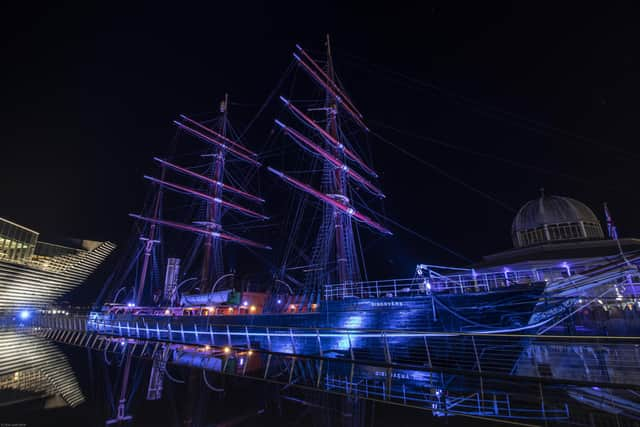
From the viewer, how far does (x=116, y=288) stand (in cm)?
3422

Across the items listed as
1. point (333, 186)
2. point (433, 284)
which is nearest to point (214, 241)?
point (333, 186)

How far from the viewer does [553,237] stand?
1399 inches

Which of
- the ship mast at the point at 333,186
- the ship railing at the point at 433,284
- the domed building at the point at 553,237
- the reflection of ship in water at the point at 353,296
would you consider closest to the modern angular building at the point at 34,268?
the reflection of ship in water at the point at 353,296

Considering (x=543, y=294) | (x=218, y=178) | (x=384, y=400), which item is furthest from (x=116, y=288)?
(x=543, y=294)

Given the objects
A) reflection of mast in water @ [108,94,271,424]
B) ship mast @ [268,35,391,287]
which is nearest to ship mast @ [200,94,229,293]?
reflection of mast in water @ [108,94,271,424]

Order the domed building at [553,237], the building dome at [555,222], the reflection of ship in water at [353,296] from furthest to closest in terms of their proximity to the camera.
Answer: the building dome at [555,222] < the domed building at [553,237] < the reflection of ship in water at [353,296]

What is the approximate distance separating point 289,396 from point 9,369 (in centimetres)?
916

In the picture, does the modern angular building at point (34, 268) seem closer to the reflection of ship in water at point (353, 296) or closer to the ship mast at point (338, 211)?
the reflection of ship in water at point (353, 296)

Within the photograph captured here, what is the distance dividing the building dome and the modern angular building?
180 ft

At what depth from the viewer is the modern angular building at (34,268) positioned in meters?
28.3

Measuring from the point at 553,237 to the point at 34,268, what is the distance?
58.9 m

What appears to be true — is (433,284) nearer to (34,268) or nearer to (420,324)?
(420,324)

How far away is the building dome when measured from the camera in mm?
34875

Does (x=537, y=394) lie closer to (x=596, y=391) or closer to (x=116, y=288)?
(x=596, y=391)
